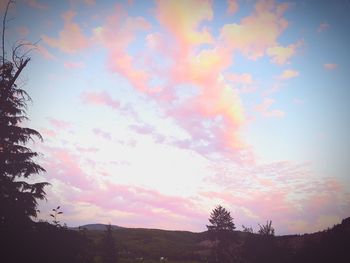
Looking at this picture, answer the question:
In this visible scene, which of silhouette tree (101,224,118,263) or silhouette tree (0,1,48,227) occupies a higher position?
silhouette tree (0,1,48,227)

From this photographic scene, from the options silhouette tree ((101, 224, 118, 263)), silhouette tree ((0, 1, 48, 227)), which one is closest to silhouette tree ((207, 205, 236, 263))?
silhouette tree ((101, 224, 118, 263))

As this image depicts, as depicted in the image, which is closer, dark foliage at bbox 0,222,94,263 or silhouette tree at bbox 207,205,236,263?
dark foliage at bbox 0,222,94,263

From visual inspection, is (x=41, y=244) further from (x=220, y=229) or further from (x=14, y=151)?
(x=220, y=229)

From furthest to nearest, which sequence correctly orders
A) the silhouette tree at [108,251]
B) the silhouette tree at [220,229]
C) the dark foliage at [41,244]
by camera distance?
the silhouette tree at [220,229] < the silhouette tree at [108,251] < the dark foliage at [41,244]

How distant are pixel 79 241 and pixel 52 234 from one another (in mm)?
1433

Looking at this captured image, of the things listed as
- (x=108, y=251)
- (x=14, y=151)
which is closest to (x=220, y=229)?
(x=108, y=251)

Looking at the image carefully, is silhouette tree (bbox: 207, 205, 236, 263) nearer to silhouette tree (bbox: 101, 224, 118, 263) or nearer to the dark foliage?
silhouette tree (bbox: 101, 224, 118, 263)

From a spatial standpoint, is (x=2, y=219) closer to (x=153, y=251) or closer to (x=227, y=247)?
Result: (x=227, y=247)

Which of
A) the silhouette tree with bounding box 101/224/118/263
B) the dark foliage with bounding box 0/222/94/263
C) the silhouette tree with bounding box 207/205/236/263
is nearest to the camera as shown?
the dark foliage with bounding box 0/222/94/263

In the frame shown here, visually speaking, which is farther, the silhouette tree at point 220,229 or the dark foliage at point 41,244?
the silhouette tree at point 220,229

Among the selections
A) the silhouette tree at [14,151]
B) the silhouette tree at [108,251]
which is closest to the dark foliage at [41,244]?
the silhouette tree at [14,151]

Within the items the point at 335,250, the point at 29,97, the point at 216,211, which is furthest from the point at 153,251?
the point at 29,97

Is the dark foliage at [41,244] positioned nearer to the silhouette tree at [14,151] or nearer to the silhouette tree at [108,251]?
the silhouette tree at [14,151]

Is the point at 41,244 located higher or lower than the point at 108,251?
higher
